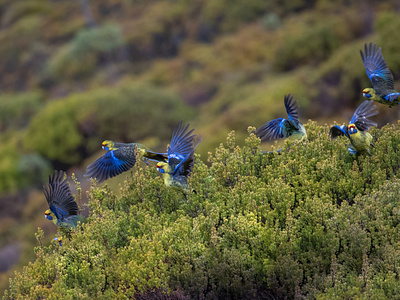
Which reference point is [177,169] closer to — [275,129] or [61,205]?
[61,205]

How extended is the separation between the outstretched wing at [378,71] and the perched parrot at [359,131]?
831 mm

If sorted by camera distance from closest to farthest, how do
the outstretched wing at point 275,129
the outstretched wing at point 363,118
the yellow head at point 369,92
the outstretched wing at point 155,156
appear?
the outstretched wing at point 363,118
the outstretched wing at point 155,156
the outstretched wing at point 275,129
the yellow head at point 369,92

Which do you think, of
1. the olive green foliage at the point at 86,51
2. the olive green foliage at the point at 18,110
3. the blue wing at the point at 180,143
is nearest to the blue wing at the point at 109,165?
the blue wing at the point at 180,143

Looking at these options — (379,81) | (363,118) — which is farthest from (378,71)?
(363,118)

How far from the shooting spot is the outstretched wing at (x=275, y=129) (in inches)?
288

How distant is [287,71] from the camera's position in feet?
76.7

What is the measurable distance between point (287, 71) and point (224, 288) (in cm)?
1883

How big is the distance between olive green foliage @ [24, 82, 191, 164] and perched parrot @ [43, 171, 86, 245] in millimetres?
14478

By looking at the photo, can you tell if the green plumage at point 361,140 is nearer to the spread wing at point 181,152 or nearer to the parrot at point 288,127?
the parrot at point 288,127

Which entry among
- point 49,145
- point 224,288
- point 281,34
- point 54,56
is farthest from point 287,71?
point 224,288

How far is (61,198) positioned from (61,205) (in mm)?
90

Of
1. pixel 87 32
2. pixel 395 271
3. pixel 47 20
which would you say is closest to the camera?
pixel 395 271

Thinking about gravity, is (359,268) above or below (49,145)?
below

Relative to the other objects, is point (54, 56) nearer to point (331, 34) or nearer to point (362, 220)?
point (331, 34)
